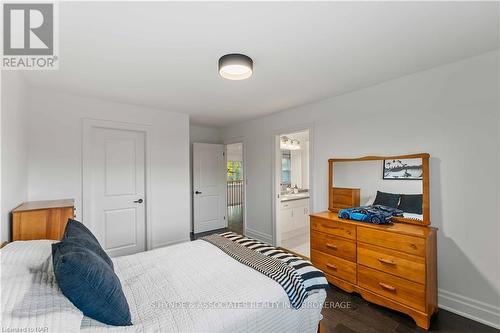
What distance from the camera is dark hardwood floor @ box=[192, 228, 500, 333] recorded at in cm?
191

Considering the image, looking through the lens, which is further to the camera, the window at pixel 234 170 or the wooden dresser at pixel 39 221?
the window at pixel 234 170

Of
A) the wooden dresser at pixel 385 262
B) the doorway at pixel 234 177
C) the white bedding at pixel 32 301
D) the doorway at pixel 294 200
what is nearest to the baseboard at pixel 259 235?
the doorway at pixel 294 200

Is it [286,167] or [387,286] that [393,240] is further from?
[286,167]

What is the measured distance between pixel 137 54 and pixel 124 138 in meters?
1.89

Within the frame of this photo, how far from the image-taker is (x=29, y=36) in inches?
64.0

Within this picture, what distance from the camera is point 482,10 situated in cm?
142

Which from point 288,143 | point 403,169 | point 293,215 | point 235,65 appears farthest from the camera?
point 288,143

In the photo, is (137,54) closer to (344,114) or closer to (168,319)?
(168,319)

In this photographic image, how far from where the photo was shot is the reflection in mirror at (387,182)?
2336 mm

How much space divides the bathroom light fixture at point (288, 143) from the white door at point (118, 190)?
3079 mm

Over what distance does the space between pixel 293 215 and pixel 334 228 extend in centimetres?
193

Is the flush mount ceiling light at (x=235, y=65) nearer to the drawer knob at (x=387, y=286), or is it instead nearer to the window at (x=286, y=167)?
the drawer knob at (x=387, y=286)

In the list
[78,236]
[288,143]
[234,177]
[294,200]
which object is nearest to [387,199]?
[294,200]

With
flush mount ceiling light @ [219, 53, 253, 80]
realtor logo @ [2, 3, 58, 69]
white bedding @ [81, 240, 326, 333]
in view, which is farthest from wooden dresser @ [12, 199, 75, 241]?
flush mount ceiling light @ [219, 53, 253, 80]
